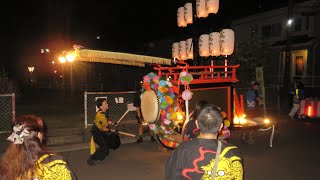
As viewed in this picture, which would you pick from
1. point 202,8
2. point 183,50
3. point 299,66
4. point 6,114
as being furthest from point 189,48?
point 299,66

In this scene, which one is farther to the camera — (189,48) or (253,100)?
(189,48)

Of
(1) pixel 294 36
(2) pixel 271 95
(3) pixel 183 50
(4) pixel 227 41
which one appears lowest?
(2) pixel 271 95

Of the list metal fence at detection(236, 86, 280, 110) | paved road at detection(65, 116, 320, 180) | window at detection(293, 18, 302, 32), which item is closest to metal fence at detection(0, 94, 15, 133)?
paved road at detection(65, 116, 320, 180)

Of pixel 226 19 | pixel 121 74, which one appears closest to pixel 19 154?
pixel 226 19

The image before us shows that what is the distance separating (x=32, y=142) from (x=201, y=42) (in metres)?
9.38

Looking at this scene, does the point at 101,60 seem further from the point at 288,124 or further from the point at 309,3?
the point at 309,3

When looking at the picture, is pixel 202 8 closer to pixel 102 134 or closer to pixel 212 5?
pixel 212 5

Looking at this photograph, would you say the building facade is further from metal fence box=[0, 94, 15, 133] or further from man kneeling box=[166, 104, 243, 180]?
man kneeling box=[166, 104, 243, 180]

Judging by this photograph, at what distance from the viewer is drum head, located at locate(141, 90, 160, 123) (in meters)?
8.08

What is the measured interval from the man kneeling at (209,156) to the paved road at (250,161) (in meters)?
4.30

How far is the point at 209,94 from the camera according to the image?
868cm

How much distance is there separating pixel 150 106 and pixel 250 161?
9.66ft

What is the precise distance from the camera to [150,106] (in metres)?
8.24

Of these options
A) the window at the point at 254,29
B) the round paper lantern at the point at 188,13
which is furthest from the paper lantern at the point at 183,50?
the window at the point at 254,29
